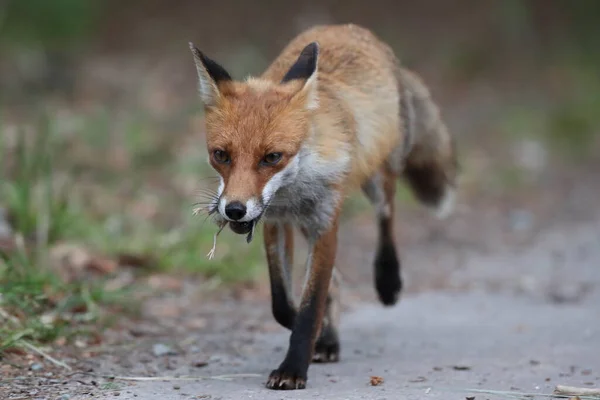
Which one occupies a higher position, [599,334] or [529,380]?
[599,334]

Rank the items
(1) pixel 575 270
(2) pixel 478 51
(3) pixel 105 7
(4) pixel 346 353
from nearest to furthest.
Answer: (4) pixel 346 353
(1) pixel 575 270
(2) pixel 478 51
(3) pixel 105 7

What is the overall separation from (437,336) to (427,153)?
1464mm

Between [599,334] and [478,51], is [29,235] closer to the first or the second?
[599,334]

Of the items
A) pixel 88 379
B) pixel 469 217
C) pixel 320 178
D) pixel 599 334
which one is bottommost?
pixel 88 379

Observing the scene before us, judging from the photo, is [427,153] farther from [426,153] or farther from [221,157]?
[221,157]

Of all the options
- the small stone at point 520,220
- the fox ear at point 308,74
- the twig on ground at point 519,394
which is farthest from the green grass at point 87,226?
the small stone at point 520,220

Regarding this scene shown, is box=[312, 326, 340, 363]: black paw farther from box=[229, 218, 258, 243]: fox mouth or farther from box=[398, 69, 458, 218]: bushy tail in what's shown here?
box=[398, 69, 458, 218]: bushy tail

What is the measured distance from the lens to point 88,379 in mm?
5086

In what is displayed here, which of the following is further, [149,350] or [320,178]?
[149,350]

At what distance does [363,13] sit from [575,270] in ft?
26.7

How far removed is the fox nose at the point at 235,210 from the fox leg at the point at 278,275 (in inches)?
40.3

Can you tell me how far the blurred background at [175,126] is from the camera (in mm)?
7438

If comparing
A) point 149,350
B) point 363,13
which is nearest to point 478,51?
point 363,13

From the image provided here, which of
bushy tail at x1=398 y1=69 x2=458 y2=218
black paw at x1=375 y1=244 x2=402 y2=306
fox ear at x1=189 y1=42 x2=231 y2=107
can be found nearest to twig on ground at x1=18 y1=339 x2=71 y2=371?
fox ear at x1=189 y1=42 x2=231 y2=107
